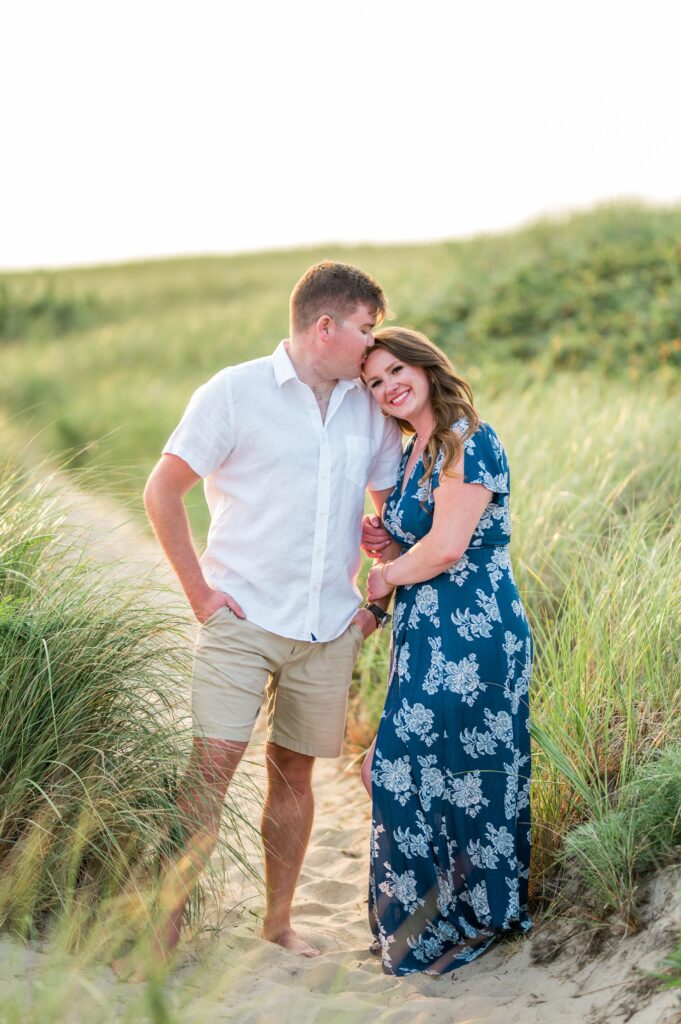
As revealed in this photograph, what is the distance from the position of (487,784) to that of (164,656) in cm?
123

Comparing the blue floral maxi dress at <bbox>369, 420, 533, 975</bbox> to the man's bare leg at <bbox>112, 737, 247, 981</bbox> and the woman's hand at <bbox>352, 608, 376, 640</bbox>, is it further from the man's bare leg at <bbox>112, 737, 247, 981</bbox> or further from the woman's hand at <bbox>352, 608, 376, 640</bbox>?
the man's bare leg at <bbox>112, 737, 247, 981</bbox>

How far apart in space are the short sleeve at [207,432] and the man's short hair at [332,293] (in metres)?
0.39

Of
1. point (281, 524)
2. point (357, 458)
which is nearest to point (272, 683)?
point (281, 524)

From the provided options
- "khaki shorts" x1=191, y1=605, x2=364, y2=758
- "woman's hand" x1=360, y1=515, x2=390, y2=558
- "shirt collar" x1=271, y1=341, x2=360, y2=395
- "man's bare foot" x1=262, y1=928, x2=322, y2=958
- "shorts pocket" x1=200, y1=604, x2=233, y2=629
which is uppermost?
"shirt collar" x1=271, y1=341, x2=360, y2=395

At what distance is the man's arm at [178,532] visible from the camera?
3668 mm

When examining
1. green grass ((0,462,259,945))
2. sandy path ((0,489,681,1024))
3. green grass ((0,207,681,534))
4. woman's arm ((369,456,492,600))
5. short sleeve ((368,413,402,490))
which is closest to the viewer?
sandy path ((0,489,681,1024))

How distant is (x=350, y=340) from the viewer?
3736 mm

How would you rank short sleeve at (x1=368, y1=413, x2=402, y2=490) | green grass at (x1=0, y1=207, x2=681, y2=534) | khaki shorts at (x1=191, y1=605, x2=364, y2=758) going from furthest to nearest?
green grass at (x1=0, y1=207, x2=681, y2=534), short sleeve at (x1=368, y1=413, x2=402, y2=490), khaki shorts at (x1=191, y1=605, x2=364, y2=758)

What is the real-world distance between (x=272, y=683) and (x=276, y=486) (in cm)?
78

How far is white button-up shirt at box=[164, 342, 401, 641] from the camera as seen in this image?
12.1 feet

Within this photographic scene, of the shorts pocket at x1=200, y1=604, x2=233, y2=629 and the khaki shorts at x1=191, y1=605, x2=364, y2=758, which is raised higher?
the shorts pocket at x1=200, y1=604, x2=233, y2=629

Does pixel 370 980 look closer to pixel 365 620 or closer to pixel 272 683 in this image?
pixel 272 683

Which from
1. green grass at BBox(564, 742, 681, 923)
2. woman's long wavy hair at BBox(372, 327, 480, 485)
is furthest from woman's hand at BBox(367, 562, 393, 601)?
green grass at BBox(564, 742, 681, 923)

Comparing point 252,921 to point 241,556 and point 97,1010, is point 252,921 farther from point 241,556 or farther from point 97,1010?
point 241,556
